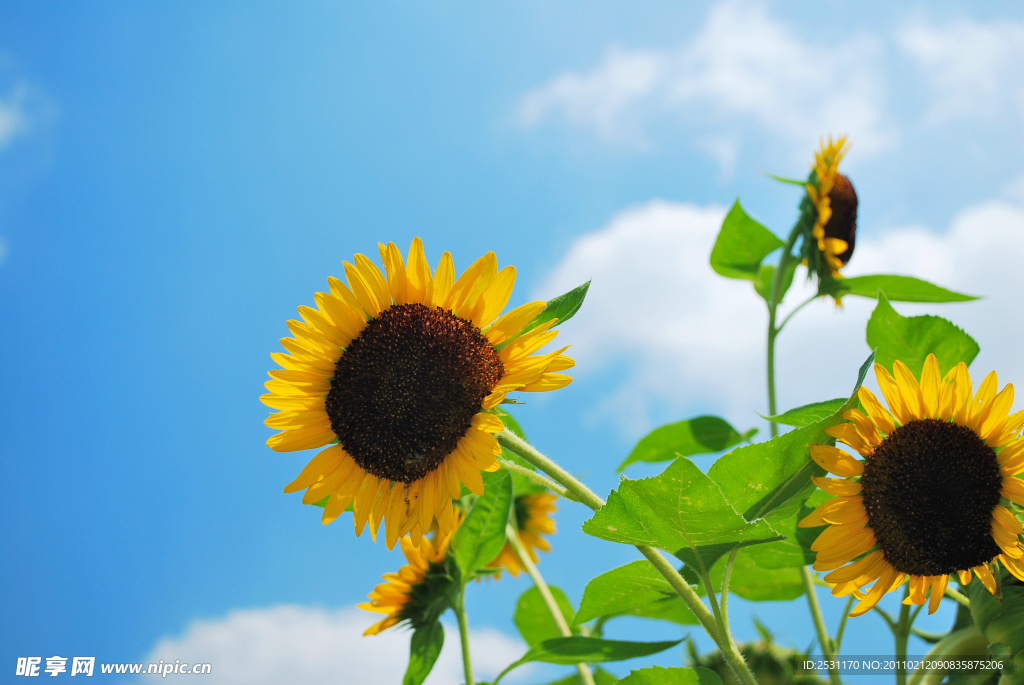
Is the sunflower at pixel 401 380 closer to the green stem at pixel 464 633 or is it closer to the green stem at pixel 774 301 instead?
the green stem at pixel 464 633

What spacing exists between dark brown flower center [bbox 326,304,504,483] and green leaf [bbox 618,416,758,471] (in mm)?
1220

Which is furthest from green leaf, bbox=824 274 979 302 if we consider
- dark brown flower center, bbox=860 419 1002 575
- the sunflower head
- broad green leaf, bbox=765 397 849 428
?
dark brown flower center, bbox=860 419 1002 575

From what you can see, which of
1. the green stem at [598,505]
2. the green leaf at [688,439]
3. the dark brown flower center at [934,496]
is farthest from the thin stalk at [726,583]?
the green leaf at [688,439]

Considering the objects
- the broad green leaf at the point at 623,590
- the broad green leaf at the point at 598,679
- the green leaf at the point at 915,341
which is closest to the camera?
the broad green leaf at the point at 623,590

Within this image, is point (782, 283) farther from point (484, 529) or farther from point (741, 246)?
point (484, 529)

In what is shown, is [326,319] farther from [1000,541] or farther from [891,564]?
[1000,541]

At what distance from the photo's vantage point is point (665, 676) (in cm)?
124

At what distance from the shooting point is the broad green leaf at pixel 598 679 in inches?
85.9

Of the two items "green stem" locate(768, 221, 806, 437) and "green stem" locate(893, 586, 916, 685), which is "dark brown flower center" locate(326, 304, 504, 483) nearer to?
"green stem" locate(893, 586, 916, 685)

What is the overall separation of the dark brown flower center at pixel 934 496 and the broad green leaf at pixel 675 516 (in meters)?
0.29

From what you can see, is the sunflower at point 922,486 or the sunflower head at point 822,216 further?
the sunflower head at point 822,216

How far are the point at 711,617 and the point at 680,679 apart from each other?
13cm

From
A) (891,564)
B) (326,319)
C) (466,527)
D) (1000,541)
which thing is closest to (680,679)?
(891,564)

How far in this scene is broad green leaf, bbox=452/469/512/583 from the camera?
1.80m
